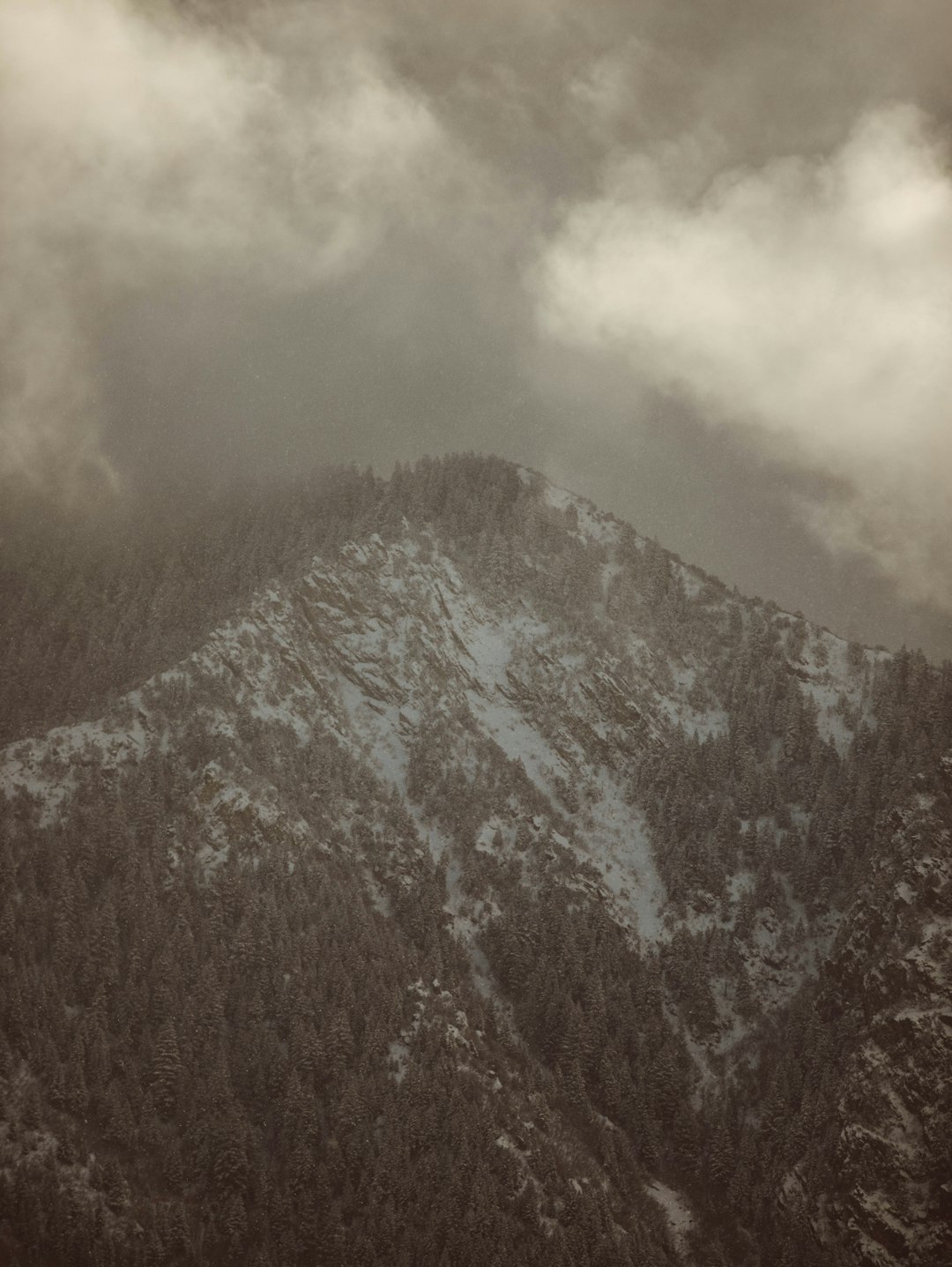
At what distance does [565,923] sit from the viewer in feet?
579

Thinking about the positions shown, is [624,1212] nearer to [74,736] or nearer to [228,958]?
[228,958]

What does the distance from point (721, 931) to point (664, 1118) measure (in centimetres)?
3454

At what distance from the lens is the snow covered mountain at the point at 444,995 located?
431 feet

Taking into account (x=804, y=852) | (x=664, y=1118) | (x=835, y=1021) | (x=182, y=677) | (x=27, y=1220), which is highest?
(x=182, y=677)

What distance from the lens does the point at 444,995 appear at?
517ft

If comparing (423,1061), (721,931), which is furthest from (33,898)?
(721,931)

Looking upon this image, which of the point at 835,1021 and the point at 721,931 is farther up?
the point at 721,931

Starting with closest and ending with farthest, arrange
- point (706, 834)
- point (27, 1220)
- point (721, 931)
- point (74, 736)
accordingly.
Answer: point (27, 1220) < point (74, 736) < point (721, 931) < point (706, 834)

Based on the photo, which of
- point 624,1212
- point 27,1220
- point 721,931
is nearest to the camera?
point 27,1220

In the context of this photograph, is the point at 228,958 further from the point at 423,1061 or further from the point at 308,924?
the point at 423,1061

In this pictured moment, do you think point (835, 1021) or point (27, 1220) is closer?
point (27, 1220)

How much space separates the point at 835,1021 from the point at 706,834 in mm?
41042

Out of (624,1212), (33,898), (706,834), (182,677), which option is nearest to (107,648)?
(182,677)

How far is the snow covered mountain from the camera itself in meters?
131
